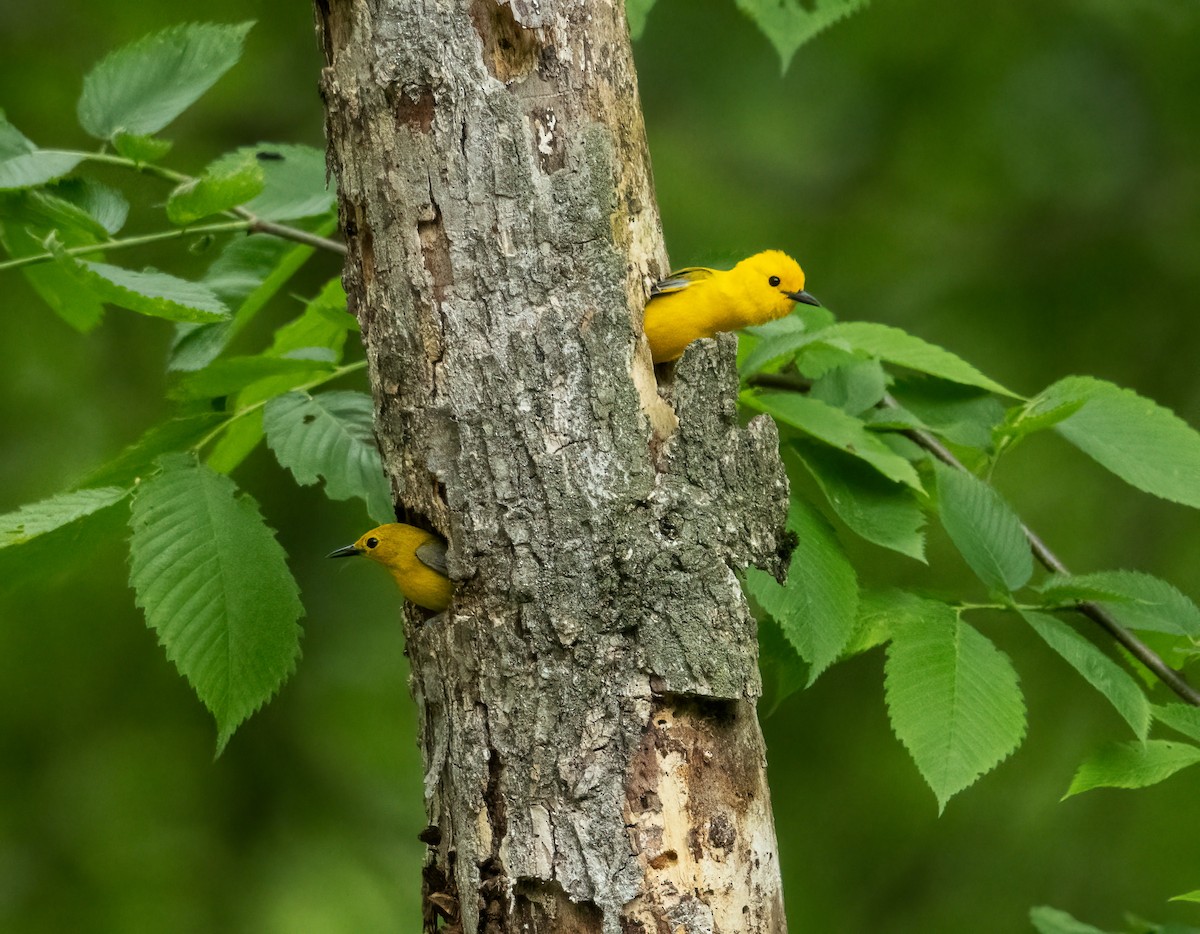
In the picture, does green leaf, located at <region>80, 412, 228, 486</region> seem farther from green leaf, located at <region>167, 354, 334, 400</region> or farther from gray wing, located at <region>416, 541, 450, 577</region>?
gray wing, located at <region>416, 541, 450, 577</region>

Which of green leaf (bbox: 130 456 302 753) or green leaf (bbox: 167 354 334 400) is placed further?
green leaf (bbox: 167 354 334 400)

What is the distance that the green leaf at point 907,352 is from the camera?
3.02 meters

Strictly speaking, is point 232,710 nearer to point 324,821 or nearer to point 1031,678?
point 324,821

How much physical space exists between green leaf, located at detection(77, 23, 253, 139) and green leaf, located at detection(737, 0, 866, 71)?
1493 mm

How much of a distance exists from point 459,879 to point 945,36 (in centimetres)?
553

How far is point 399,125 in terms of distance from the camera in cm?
251

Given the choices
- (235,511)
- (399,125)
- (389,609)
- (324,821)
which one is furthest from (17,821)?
(399,125)

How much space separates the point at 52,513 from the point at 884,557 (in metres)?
4.21

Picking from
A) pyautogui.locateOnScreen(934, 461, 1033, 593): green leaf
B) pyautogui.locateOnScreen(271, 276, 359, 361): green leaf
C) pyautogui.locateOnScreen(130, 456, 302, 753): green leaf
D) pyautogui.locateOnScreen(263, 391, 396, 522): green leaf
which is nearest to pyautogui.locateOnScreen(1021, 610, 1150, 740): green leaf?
pyautogui.locateOnScreen(934, 461, 1033, 593): green leaf

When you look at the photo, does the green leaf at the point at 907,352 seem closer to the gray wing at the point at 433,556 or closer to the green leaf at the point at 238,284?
the gray wing at the point at 433,556

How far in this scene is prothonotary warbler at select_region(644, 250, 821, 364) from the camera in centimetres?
Answer: 268

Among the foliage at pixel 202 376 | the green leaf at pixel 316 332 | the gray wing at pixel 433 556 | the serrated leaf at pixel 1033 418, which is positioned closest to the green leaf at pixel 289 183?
the foliage at pixel 202 376

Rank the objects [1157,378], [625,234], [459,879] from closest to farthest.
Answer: [459,879]
[625,234]
[1157,378]

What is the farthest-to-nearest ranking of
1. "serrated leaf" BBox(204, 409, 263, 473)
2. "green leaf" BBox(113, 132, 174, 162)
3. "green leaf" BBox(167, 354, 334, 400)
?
"serrated leaf" BBox(204, 409, 263, 473)
"green leaf" BBox(113, 132, 174, 162)
"green leaf" BBox(167, 354, 334, 400)
